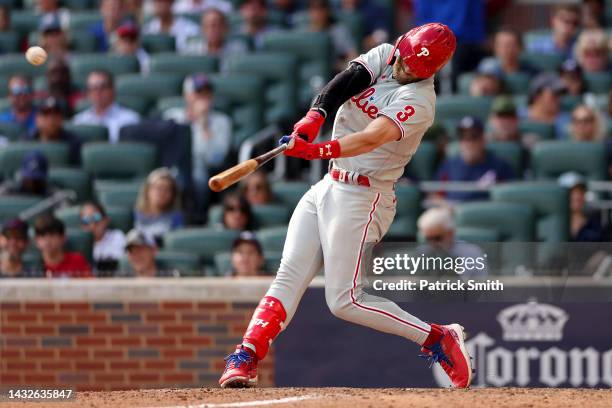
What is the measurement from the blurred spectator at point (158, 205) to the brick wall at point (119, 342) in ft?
3.69

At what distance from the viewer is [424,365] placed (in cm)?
741

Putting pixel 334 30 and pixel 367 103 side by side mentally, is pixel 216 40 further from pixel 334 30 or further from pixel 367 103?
pixel 367 103

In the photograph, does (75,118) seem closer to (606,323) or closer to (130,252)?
(130,252)

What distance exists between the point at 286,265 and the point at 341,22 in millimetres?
5698

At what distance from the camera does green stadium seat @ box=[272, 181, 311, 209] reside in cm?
887

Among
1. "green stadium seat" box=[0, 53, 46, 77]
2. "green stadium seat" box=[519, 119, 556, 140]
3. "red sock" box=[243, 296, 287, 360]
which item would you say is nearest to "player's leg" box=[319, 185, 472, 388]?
"red sock" box=[243, 296, 287, 360]

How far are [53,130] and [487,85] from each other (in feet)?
10.6

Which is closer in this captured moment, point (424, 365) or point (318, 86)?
point (424, 365)

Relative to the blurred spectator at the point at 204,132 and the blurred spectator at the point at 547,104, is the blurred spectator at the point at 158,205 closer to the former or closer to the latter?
the blurred spectator at the point at 204,132

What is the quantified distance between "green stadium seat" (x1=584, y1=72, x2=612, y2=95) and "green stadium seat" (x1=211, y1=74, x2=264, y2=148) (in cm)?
253

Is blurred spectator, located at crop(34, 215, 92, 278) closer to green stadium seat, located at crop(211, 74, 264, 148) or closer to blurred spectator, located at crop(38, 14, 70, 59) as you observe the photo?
green stadium seat, located at crop(211, 74, 264, 148)

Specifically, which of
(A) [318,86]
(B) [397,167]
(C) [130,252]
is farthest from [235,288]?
(A) [318,86]

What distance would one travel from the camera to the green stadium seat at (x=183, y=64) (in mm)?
10648

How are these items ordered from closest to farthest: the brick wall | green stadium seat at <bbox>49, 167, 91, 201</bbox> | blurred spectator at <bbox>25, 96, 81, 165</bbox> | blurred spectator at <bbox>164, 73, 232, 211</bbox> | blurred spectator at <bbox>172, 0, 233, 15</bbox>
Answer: the brick wall → green stadium seat at <bbox>49, 167, 91, 201</bbox> → blurred spectator at <bbox>164, 73, 232, 211</bbox> → blurred spectator at <bbox>25, 96, 81, 165</bbox> → blurred spectator at <bbox>172, 0, 233, 15</bbox>
